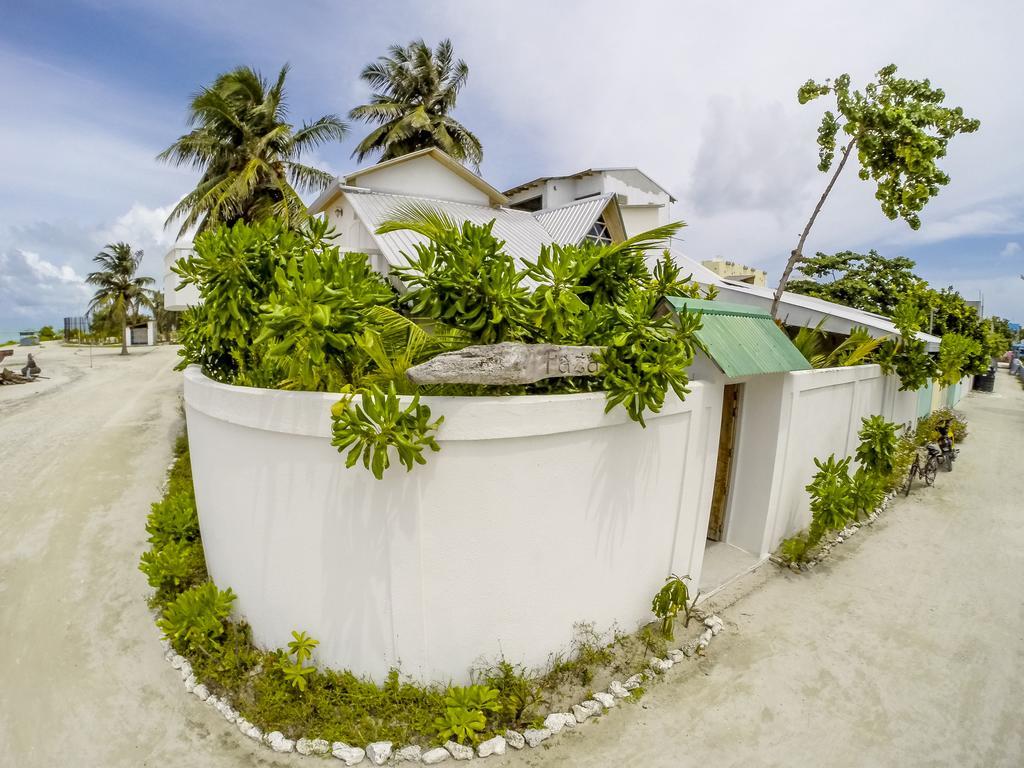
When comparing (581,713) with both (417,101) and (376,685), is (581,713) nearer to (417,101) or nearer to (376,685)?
(376,685)

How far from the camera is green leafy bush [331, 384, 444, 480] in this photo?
3516 mm

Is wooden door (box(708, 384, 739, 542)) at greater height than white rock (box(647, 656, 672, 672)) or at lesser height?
greater

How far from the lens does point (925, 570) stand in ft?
22.5

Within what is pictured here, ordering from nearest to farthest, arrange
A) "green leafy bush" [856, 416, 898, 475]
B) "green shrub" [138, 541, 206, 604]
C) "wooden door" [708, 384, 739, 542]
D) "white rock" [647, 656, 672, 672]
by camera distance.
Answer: "white rock" [647, 656, 672, 672], "green shrub" [138, 541, 206, 604], "wooden door" [708, 384, 739, 542], "green leafy bush" [856, 416, 898, 475]

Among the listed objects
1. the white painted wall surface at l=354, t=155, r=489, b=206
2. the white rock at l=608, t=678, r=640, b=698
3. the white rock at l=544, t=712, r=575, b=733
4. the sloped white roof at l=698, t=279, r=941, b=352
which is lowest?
the white rock at l=544, t=712, r=575, b=733

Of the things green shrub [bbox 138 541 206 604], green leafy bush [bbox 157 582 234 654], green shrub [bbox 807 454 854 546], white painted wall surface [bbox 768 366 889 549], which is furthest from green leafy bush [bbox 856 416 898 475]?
green shrub [bbox 138 541 206 604]

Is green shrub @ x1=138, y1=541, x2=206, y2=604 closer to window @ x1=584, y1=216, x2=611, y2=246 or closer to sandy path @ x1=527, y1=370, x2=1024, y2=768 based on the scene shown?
sandy path @ x1=527, y1=370, x2=1024, y2=768

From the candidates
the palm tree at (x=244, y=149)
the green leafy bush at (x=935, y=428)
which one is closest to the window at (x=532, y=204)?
the palm tree at (x=244, y=149)

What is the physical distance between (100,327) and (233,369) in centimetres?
4412

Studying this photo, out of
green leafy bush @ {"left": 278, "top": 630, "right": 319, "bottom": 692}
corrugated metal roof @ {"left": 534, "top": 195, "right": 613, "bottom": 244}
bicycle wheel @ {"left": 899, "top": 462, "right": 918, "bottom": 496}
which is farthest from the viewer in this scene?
corrugated metal roof @ {"left": 534, "top": 195, "right": 613, "bottom": 244}

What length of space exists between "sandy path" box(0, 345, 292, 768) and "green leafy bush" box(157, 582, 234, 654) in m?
0.38

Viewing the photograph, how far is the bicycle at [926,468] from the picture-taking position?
9798 mm

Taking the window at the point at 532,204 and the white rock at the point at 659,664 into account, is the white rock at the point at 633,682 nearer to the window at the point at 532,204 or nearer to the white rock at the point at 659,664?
the white rock at the point at 659,664

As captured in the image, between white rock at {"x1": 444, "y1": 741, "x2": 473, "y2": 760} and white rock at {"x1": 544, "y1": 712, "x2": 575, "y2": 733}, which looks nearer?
white rock at {"x1": 444, "y1": 741, "x2": 473, "y2": 760}
